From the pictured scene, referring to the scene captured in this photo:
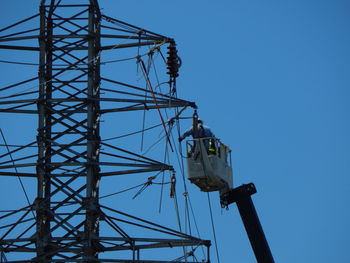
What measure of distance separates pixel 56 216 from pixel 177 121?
592 centimetres

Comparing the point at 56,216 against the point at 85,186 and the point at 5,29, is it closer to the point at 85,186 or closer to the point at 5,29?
the point at 85,186

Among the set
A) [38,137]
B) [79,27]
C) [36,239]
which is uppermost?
[79,27]

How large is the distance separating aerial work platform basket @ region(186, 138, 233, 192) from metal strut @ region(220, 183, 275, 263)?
678 millimetres

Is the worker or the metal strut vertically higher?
the worker

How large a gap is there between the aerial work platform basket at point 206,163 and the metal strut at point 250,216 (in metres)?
0.68

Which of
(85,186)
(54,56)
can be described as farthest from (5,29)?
(85,186)

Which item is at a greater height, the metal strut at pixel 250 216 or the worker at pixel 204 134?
the worker at pixel 204 134

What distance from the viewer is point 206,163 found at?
53969mm

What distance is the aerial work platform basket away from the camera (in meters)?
54.0

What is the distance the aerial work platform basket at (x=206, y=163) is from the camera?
54.0 metres

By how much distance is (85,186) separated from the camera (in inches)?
2098

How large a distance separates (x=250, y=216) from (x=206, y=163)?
2786 millimetres

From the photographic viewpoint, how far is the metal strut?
2154 inches

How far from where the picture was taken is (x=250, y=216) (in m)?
55.2
